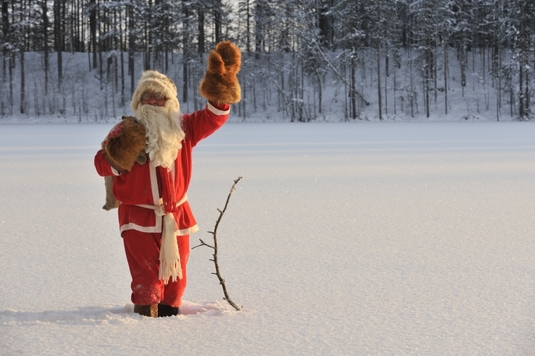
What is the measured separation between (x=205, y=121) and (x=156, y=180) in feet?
1.38

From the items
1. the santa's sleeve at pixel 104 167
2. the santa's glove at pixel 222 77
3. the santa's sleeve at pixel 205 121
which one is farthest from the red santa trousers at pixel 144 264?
the santa's glove at pixel 222 77

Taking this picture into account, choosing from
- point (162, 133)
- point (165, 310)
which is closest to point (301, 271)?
point (165, 310)

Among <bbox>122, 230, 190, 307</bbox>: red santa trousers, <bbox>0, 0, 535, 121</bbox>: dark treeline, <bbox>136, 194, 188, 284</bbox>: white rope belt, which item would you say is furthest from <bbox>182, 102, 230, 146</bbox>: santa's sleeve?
<bbox>0, 0, 535, 121</bbox>: dark treeline

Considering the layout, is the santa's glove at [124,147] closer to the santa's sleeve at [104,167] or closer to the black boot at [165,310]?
the santa's sleeve at [104,167]

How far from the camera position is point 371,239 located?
5375 millimetres

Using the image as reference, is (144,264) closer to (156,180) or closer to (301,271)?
(156,180)

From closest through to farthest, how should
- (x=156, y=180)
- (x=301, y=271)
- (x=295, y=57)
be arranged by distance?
(x=156, y=180) < (x=301, y=271) < (x=295, y=57)

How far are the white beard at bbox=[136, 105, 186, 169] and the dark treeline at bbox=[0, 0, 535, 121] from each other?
36.1 metres

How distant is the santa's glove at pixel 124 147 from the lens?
317 cm

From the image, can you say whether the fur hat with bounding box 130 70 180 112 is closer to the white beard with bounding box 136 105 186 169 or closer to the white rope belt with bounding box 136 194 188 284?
the white beard with bounding box 136 105 186 169

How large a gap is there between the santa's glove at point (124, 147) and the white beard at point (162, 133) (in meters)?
0.06

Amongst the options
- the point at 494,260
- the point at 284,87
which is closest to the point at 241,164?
the point at 494,260

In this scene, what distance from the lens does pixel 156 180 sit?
3.27m

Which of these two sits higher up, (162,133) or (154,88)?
(154,88)
